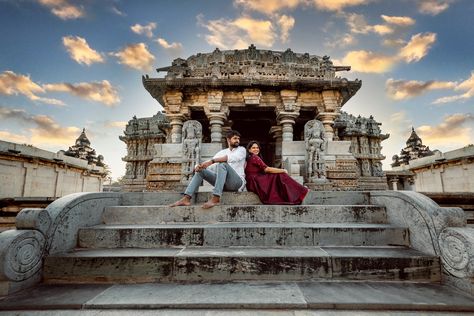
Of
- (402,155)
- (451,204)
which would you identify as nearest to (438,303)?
(451,204)

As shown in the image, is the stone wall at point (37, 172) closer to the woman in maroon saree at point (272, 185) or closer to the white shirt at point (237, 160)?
the white shirt at point (237, 160)

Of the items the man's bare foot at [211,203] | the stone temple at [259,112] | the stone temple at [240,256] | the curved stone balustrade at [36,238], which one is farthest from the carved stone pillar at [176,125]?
the curved stone balustrade at [36,238]

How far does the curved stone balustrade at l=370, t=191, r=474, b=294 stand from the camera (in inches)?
69.5

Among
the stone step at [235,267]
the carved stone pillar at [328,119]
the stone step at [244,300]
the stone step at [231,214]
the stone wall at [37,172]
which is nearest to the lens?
the stone step at [244,300]

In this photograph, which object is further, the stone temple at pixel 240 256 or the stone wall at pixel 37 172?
the stone wall at pixel 37 172

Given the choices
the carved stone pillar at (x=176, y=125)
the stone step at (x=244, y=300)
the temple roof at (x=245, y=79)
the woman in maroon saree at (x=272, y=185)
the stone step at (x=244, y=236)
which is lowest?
the stone step at (x=244, y=300)

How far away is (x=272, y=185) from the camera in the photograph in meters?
3.59

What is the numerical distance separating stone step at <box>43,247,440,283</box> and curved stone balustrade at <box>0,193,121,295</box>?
0.46ft

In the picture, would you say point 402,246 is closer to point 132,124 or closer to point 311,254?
point 311,254

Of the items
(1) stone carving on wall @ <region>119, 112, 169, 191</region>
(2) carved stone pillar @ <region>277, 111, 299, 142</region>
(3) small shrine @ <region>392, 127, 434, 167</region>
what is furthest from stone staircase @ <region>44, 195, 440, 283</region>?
(3) small shrine @ <region>392, 127, 434, 167</region>

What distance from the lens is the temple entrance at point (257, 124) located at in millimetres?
10289

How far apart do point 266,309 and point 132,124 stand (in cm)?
2290

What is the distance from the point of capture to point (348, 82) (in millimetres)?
8961

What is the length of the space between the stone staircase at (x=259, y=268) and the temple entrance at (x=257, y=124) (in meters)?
7.66
